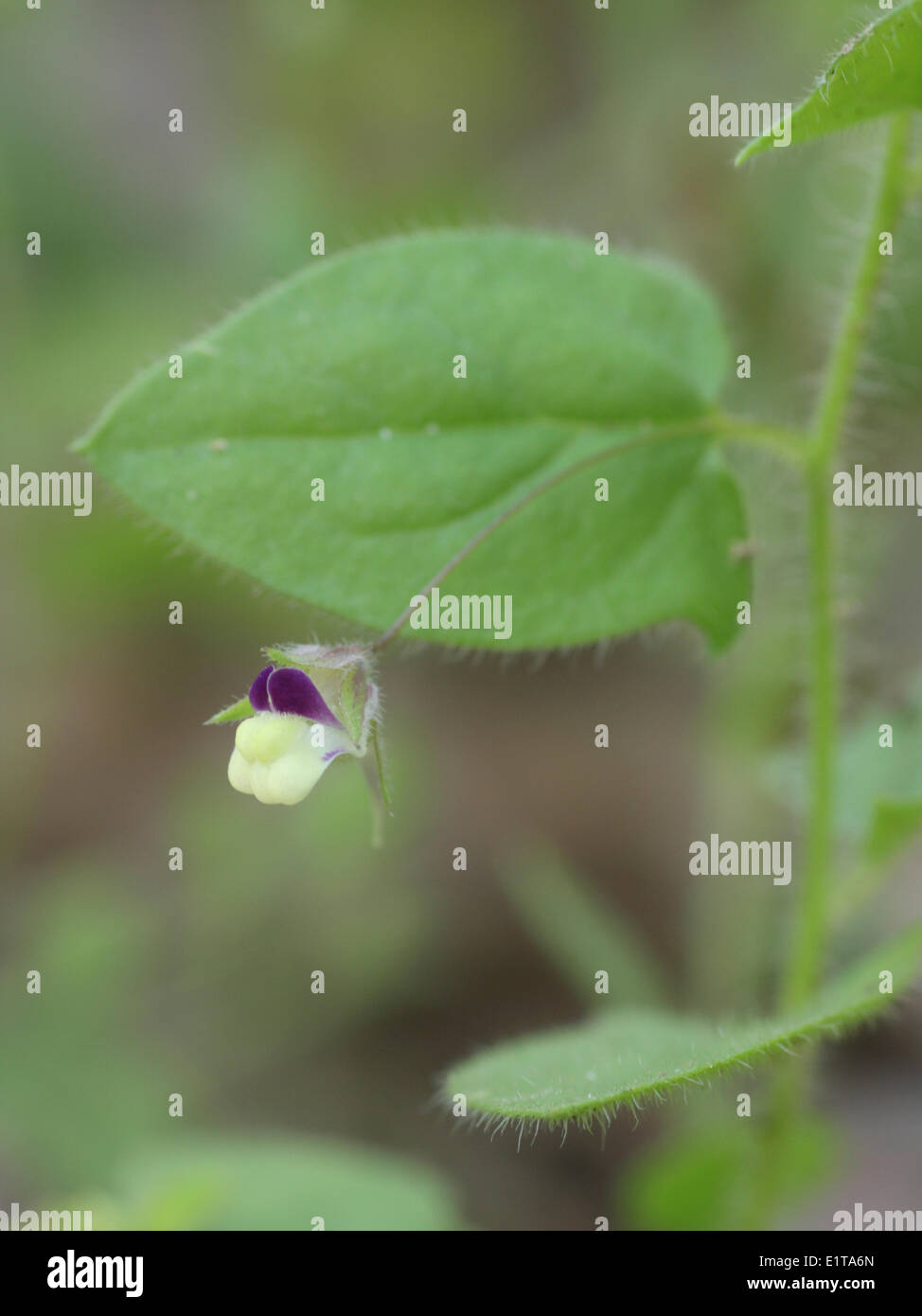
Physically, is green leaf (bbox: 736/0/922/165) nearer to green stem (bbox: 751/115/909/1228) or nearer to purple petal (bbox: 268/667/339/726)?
green stem (bbox: 751/115/909/1228)

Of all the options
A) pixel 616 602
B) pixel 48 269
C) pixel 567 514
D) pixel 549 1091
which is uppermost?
pixel 48 269

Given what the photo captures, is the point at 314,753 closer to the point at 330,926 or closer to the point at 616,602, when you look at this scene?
the point at 616,602

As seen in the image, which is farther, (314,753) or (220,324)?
(220,324)

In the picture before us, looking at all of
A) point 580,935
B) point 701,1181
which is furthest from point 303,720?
point 580,935

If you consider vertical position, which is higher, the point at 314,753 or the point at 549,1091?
the point at 314,753

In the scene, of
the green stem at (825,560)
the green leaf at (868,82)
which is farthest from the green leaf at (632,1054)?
the green leaf at (868,82)

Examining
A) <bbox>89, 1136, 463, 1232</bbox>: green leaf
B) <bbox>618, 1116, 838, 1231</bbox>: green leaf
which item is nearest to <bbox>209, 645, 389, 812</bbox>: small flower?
<bbox>89, 1136, 463, 1232</bbox>: green leaf
